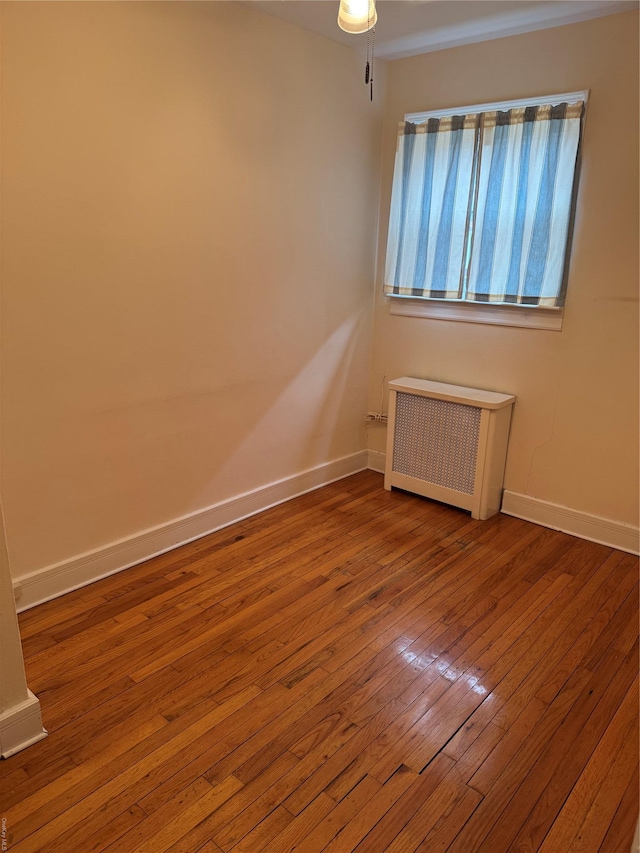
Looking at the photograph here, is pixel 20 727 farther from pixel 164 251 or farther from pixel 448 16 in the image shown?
pixel 448 16

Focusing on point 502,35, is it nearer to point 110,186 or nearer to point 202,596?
point 110,186

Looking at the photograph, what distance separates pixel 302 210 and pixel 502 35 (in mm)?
1319

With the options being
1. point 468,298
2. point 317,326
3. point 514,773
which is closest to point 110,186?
point 317,326

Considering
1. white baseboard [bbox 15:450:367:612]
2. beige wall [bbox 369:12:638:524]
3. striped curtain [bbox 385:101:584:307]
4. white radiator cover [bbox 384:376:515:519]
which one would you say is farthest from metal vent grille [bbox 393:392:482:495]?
striped curtain [bbox 385:101:584:307]

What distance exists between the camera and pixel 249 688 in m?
2.06

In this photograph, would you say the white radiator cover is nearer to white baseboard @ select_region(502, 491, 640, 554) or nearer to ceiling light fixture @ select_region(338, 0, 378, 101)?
white baseboard @ select_region(502, 491, 640, 554)

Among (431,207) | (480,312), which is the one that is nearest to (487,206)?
(431,207)

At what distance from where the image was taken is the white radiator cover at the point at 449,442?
10.7ft

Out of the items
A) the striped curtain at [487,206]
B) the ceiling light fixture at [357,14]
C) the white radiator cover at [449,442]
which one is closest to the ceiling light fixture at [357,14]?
the ceiling light fixture at [357,14]

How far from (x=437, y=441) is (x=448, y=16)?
214 cm

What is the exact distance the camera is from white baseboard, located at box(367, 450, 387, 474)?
4.07 metres

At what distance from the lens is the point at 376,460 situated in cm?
410

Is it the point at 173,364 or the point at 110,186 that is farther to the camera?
the point at 173,364

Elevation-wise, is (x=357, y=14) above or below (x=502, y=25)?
below
